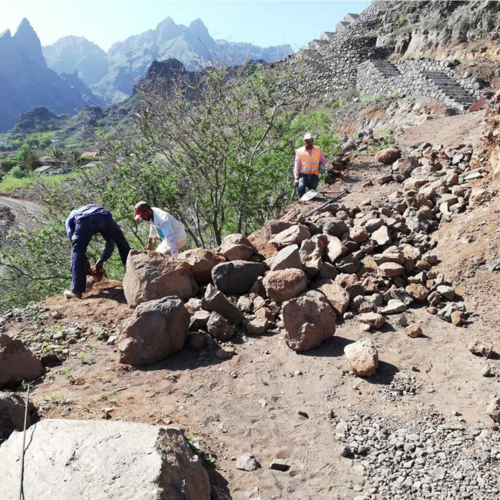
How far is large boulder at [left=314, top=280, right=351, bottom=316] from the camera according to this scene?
14.2 feet

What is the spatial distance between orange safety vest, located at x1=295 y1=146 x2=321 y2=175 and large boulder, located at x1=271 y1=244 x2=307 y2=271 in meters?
3.19

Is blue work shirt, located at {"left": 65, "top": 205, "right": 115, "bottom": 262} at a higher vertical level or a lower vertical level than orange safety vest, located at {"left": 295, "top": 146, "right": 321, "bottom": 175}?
lower

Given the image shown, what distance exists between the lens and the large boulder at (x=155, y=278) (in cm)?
452

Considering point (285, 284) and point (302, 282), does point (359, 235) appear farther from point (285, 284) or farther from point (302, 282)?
point (285, 284)

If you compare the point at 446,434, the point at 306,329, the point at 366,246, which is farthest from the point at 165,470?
the point at 366,246

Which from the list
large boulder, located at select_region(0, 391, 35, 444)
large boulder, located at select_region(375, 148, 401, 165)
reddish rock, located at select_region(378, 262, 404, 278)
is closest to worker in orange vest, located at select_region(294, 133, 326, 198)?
large boulder, located at select_region(375, 148, 401, 165)

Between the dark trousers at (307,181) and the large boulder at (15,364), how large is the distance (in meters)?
5.30

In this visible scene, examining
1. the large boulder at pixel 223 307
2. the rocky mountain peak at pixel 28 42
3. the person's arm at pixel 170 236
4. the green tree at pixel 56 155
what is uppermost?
the rocky mountain peak at pixel 28 42

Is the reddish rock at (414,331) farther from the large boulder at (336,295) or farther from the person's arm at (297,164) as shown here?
the person's arm at (297,164)

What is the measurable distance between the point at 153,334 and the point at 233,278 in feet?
4.08

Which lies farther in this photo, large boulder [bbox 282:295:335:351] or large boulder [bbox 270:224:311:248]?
large boulder [bbox 270:224:311:248]

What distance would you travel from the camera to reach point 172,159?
8453 mm

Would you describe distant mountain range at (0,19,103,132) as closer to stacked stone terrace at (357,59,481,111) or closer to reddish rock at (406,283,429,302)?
stacked stone terrace at (357,59,481,111)

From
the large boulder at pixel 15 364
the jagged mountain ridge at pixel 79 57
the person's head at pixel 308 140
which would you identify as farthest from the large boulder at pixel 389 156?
the jagged mountain ridge at pixel 79 57
